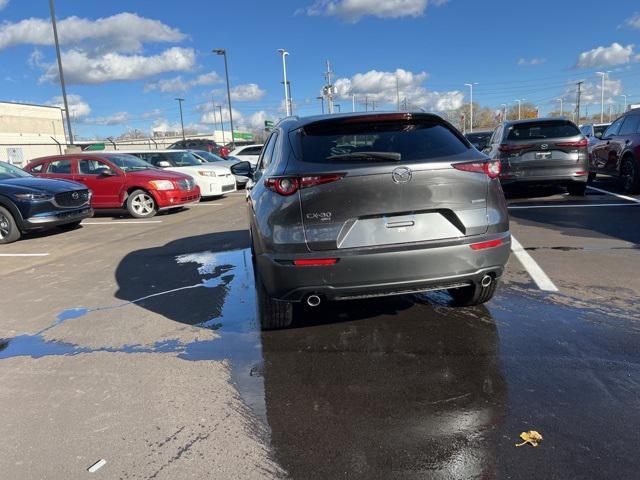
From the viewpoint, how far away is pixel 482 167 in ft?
11.7

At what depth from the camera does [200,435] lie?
277 centimetres

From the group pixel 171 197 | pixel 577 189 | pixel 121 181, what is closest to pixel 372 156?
pixel 577 189

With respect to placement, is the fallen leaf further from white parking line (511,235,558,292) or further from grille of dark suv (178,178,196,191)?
grille of dark suv (178,178,196,191)

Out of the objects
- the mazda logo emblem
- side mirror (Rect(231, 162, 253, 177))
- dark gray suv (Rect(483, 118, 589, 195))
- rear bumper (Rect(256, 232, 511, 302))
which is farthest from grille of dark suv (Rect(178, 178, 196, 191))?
the mazda logo emblem

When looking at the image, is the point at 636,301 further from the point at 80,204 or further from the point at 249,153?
the point at 249,153

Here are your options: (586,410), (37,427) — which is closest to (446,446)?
(586,410)

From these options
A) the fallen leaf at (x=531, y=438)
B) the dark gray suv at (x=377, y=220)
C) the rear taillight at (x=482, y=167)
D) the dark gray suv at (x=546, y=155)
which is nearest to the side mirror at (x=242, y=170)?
the dark gray suv at (x=377, y=220)

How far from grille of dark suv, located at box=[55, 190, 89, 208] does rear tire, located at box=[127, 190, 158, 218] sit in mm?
1710

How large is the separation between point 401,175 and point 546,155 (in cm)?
802

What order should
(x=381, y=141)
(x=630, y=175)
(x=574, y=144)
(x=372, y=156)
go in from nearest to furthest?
1. (x=372, y=156)
2. (x=381, y=141)
3. (x=574, y=144)
4. (x=630, y=175)

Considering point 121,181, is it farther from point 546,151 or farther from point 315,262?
point 315,262

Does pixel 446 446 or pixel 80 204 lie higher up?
pixel 80 204

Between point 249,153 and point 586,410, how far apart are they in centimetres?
1915

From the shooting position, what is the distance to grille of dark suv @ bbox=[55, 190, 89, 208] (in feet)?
31.7
